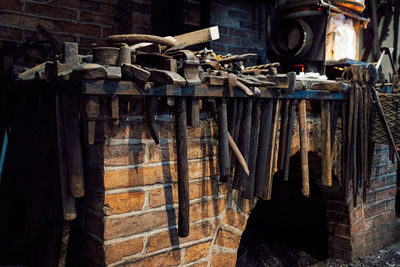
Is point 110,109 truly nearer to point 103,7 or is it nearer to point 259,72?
point 259,72

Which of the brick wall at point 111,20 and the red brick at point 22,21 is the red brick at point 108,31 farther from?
the red brick at point 22,21

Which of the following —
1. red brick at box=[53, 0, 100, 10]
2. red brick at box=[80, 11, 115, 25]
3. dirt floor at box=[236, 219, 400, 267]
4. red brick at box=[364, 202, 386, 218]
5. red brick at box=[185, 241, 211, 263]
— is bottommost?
dirt floor at box=[236, 219, 400, 267]

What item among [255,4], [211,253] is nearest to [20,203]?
Result: [211,253]

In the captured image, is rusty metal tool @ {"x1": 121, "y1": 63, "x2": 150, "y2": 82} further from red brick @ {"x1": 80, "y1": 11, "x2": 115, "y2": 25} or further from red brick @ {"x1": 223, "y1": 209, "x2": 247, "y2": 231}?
red brick @ {"x1": 80, "y1": 11, "x2": 115, "y2": 25}

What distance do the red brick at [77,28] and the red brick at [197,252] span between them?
1.96 metres

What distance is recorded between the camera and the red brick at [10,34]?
8.13 feet

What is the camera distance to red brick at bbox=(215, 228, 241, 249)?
185cm

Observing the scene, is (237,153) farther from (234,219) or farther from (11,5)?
(11,5)

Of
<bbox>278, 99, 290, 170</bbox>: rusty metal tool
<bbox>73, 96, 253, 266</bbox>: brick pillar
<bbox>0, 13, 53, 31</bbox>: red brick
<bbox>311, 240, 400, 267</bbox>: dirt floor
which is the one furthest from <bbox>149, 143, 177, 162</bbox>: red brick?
<bbox>311, 240, 400, 267</bbox>: dirt floor

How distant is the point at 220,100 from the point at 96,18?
5.71ft

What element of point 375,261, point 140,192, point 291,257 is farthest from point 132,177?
point 375,261

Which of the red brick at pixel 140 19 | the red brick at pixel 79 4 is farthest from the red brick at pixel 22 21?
the red brick at pixel 140 19

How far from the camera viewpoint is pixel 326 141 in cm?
226

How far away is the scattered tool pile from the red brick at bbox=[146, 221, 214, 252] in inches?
3.4
